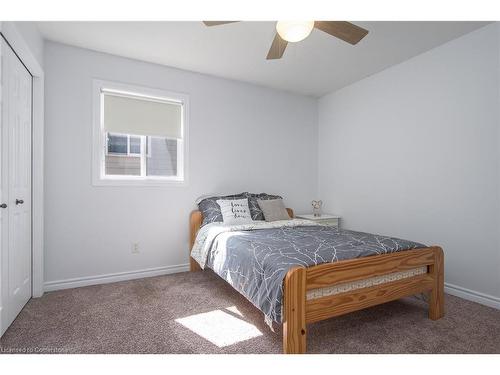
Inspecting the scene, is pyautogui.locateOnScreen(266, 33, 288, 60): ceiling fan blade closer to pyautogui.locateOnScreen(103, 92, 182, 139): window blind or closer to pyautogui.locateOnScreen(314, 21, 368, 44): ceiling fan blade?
pyautogui.locateOnScreen(314, 21, 368, 44): ceiling fan blade

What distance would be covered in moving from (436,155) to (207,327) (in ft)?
8.79

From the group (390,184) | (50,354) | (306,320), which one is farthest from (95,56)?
(390,184)

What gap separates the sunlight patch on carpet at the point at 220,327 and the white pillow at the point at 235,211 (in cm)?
101

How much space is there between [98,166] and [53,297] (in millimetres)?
1289

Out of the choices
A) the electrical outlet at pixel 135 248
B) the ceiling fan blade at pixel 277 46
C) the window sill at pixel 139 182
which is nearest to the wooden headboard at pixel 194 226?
the window sill at pixel 139 182

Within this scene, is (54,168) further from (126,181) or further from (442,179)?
(442,179)

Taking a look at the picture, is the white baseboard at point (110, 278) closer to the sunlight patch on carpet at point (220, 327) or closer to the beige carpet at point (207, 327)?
the beige carpet at point (207, 327)

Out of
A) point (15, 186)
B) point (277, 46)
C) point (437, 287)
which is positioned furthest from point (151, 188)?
point (437, 287)

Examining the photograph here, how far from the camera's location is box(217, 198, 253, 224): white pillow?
9.60 feet

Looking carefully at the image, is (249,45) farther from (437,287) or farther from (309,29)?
(437,287)

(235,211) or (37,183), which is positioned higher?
(37,183)

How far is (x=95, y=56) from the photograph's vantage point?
278 centimetres

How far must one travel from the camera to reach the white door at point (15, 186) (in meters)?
1.80

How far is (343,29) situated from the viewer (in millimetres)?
1771
